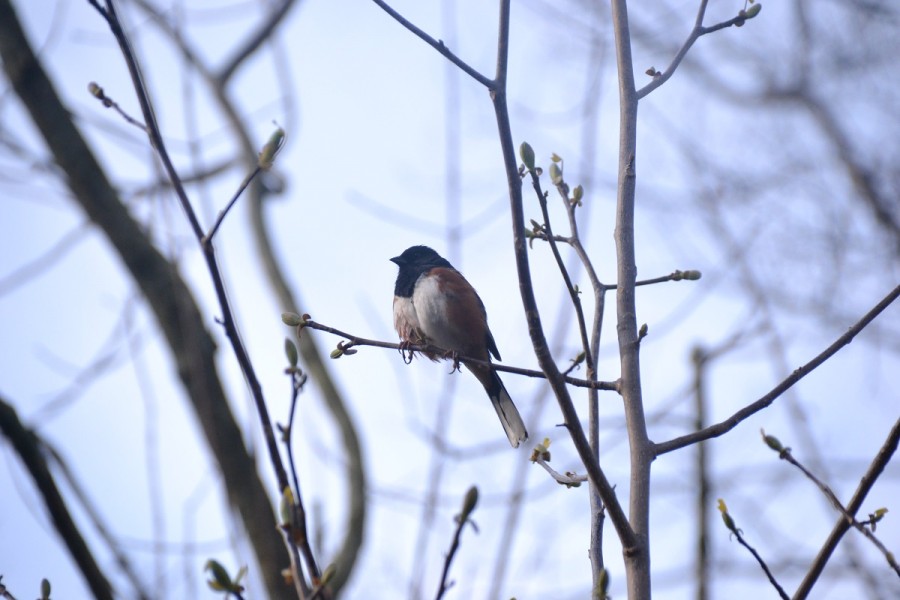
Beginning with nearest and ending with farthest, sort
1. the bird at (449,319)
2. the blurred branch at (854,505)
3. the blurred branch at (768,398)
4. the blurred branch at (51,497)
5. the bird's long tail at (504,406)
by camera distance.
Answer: the blurred branch at (854,505) → the blurred branch at (768,398) → the blurred branch at (51,497) → the bird's long tail at (504,406) → the bird at (449,319)

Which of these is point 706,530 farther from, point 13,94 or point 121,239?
point 13,94

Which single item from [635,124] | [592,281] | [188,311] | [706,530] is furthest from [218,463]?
[706,530]

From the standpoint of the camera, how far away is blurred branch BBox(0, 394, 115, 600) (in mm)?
2160

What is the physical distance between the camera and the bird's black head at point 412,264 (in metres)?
4.13

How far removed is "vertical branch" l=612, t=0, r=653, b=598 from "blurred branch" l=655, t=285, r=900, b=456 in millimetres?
63

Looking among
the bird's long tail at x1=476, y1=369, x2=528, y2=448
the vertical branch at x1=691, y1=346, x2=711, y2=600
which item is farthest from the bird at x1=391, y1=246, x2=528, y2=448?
the vertical branch at x1=691, y1=346, x2=711, y2=600

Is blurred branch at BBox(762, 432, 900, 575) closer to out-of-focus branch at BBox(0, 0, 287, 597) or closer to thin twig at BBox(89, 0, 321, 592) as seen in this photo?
thin twig at BBox(89, 0, 321, 592)

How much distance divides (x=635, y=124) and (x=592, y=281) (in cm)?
42

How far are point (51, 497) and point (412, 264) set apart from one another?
234 cm

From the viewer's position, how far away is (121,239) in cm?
411

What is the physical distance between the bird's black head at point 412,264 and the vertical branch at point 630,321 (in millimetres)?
1969

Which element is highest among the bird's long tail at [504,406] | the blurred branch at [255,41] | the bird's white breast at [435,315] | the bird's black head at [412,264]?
the blurred branch at [255,41]

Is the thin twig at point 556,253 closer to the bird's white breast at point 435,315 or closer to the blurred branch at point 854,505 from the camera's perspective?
the blurred branch at point 854,505

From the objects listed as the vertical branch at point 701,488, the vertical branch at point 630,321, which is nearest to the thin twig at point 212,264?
the vertical branch at point 630,321
